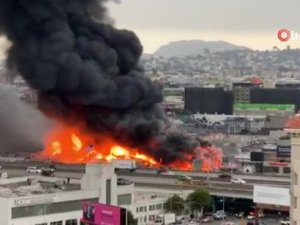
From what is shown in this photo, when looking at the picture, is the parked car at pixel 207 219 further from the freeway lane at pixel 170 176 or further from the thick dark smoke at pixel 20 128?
the thick dark smoke at pixel 20 128

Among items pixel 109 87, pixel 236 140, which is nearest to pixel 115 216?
pixel 109 87

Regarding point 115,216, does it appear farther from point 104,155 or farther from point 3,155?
point 3,155

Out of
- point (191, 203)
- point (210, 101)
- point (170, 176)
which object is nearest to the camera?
point (191, 203)

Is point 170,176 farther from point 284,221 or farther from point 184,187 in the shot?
point 284,221

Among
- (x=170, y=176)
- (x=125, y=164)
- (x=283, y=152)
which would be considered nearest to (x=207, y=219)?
(x=170, y=176)

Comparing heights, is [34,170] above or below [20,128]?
below

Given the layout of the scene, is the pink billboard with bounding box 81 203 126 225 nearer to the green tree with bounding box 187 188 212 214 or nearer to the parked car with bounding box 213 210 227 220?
the parked car with bounding box 213 210 227 220
